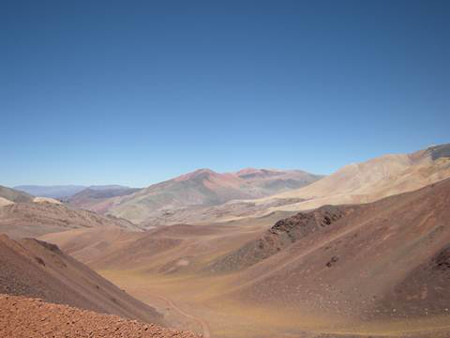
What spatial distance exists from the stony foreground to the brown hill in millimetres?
78128

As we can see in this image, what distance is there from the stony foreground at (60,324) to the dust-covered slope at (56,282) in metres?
4.94

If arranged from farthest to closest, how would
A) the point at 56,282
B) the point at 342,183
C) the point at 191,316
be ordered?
1. the point at 342,183
2. the point at 191,316
3. the point at 56,282

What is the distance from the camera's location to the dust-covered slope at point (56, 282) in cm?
1653

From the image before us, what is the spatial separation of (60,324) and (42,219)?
329ft

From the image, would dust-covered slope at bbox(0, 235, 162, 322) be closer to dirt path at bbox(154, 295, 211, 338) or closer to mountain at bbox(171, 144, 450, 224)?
dirt path at bbox(154, 295, 211, 338)

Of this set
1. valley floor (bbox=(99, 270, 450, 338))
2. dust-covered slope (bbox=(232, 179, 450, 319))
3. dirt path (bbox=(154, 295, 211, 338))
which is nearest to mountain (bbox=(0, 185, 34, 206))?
valley floor (bbox=(99, 270, 450, 338))

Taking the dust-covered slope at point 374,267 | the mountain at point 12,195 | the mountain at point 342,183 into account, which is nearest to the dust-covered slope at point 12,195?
the mountain at point 12,195

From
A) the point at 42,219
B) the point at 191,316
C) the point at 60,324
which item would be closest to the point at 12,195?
the point at 42,219

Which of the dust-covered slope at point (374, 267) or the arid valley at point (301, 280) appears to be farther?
the dust-covered slope at point (374, 267)

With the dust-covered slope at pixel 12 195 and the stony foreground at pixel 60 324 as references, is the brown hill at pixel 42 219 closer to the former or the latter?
the dust-covered slope at pixel 12 195

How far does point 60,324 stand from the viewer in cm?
1015

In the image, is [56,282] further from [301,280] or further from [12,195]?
[12,195]

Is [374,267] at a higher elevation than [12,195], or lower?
lower

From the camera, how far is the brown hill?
8872 cm
